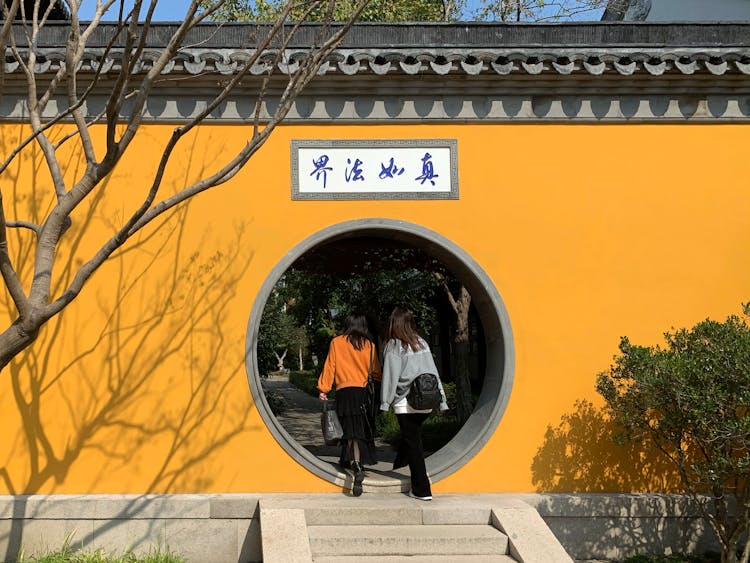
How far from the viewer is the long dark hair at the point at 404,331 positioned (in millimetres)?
6336

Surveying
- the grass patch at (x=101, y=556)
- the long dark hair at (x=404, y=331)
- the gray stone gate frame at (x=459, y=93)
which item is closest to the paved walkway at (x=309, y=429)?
the long dark hair at (x=404, y=331)

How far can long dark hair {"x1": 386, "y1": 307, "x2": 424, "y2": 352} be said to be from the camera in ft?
20.8

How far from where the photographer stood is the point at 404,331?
20.9 ft

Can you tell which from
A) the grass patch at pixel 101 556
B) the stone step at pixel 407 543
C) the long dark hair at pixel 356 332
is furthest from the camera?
the long dark hair at pixel 356 332

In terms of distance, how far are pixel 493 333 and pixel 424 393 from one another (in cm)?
87

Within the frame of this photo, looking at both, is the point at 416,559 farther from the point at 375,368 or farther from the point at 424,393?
the point at 375,368

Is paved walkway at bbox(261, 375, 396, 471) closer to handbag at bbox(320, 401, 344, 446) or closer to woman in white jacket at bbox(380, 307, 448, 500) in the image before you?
handbag at bbox(320, 401, 344, 446)

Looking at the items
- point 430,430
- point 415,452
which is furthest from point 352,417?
point 430,430

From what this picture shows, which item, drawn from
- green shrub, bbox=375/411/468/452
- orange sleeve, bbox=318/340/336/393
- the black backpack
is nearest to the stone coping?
the black backpack

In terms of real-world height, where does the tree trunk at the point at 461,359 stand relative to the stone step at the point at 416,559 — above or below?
above

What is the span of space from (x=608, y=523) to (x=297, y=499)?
7.65 feet

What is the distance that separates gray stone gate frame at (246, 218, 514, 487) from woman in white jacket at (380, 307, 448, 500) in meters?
0.29

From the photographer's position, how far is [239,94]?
20.9ft

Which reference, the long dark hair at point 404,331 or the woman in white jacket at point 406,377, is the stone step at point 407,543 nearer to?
the woman in white jacket at point 406,377
